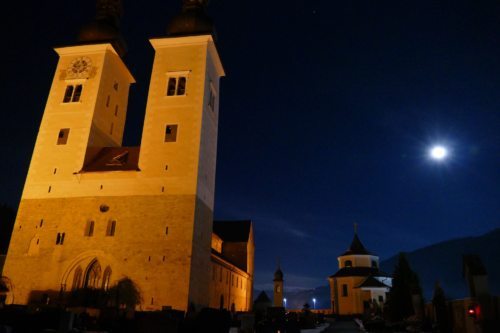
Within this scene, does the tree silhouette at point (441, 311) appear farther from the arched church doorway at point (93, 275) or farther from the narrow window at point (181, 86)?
the narrow window at point (181, 86)

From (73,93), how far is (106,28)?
6872 mm

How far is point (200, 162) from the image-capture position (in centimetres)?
2908

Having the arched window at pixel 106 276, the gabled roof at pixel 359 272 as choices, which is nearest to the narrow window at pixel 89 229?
the arched window at pixel 106 276

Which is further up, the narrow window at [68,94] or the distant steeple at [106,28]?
the distant steeple at [106,28]

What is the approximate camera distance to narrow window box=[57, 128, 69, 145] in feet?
102

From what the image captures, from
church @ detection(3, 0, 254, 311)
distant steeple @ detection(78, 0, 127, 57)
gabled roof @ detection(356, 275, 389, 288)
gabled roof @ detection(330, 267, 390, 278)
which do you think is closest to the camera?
church @ detection(3, 0, 254, 311)

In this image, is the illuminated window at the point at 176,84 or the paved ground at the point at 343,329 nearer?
the paved ground at the point at 343,329

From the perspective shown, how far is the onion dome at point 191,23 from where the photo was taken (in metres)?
33.3

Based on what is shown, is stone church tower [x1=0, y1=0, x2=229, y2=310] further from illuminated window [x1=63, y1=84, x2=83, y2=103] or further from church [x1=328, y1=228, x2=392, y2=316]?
church [x1=328, y1=228, x2=392, y2=316]

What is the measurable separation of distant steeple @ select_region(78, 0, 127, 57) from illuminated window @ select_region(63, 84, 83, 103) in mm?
4367

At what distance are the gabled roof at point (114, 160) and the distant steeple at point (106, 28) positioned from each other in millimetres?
9995

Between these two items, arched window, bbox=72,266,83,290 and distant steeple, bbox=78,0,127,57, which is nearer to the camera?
arched window, bbox=72,266,83,290

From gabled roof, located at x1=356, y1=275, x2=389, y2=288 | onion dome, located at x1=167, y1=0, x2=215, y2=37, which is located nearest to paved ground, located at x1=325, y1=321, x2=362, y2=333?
gabled roof, located at x1=356, y1=275, x2=389, y2=288

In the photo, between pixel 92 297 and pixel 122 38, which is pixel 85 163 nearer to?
pixel 92 297
